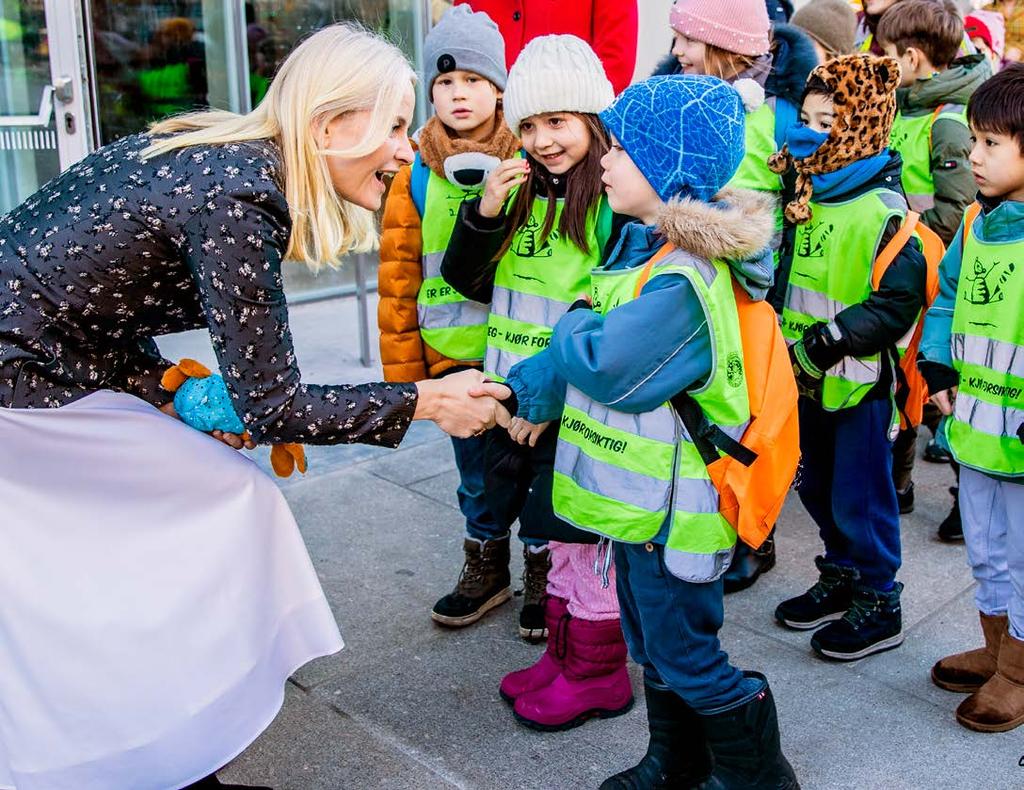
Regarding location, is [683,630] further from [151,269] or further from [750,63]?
[750,63]

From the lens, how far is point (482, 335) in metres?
3.46

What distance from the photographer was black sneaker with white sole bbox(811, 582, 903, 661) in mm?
3363

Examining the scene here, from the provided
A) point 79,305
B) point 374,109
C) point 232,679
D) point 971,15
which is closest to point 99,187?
point 79,305

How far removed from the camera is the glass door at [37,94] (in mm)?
5609

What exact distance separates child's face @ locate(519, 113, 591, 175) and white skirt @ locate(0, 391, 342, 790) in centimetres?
121

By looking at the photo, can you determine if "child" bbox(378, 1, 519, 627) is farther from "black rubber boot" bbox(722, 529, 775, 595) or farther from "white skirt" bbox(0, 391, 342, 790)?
"white skirt" bbox(0, 391, 342, 790)

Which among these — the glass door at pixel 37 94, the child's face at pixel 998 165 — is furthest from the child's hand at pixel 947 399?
the glass door at pixel 37 94

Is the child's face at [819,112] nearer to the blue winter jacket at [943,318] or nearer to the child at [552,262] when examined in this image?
the blue winter jacket at [943,318]

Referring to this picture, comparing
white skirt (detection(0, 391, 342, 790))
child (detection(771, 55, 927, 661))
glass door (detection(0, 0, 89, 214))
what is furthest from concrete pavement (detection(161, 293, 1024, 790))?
glass door (detection(0, 0, 89, 214))

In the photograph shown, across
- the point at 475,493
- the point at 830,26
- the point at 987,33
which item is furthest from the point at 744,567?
the point at 987,33

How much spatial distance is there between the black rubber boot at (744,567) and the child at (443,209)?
31.8 inches

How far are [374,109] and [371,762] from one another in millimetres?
1593

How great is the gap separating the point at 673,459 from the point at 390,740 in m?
1.15

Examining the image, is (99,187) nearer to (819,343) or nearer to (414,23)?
(819,343)
